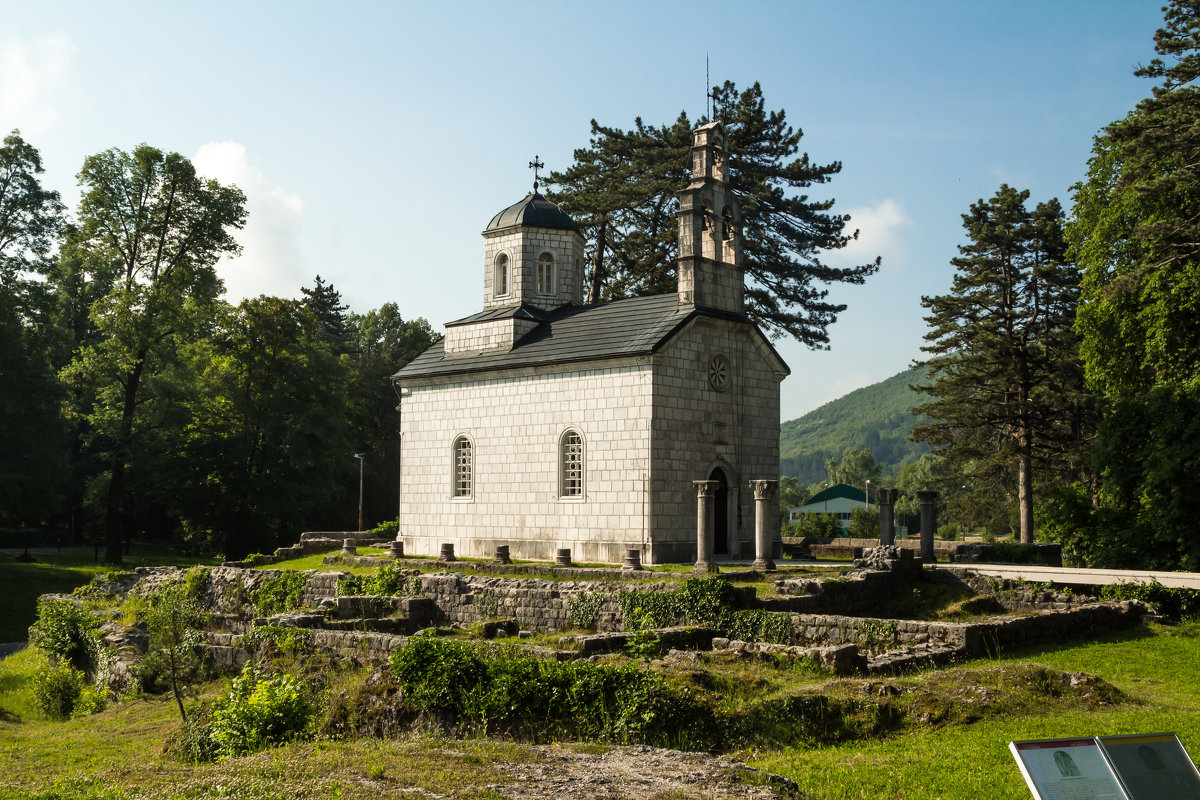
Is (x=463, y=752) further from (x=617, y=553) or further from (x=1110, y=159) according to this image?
(x=1110, y=159)

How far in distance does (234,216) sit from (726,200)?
26022 millimetres

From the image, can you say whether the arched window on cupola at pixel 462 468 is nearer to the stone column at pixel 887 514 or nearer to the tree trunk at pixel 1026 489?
the stone column at pixel 887 514

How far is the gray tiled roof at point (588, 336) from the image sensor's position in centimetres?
2681

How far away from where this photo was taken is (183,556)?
2019 inches

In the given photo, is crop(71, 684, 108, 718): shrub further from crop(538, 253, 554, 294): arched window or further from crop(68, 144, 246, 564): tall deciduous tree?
crop(68, 144, 246, 564): tall deciduous tree

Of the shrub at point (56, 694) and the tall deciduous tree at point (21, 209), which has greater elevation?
the tall deciduous tree at point (21, 209)

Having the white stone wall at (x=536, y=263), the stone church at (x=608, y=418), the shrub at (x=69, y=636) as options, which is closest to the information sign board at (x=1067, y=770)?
the stone church at (x=608, y=418)

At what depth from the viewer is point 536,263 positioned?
33656mm

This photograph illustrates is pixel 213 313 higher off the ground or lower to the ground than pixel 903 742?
higher

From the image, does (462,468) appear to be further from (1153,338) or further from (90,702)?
(1153,338)

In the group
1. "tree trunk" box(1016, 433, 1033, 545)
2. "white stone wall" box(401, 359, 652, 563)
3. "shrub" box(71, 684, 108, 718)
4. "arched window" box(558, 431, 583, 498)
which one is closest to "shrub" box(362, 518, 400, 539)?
"white stone wall" box(401, 359, 652, 563)

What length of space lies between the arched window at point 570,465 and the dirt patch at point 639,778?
17697 millimetres

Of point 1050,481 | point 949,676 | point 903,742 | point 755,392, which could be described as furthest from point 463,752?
point 1050,481

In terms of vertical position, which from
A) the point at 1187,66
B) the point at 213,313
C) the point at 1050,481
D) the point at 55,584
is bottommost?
the point at 55,584
